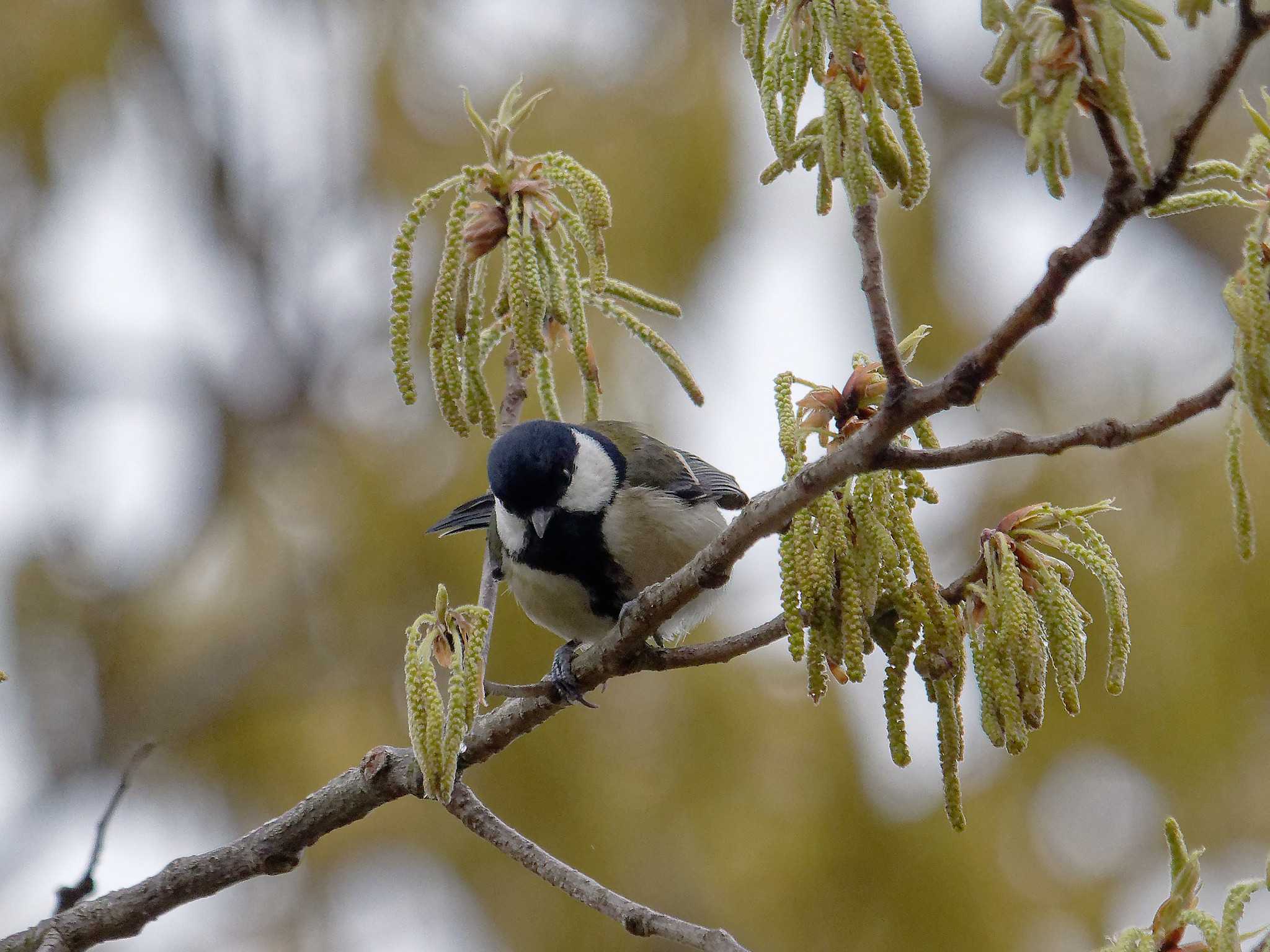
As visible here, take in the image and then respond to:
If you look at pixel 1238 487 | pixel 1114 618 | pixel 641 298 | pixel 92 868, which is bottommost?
pixel 92 868

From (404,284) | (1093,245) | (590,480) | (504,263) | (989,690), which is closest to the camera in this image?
(1093,245)

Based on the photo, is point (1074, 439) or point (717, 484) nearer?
point (1074, 439)

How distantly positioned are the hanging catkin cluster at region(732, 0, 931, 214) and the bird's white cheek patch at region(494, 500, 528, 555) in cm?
126

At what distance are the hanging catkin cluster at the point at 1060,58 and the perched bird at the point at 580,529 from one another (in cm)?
141

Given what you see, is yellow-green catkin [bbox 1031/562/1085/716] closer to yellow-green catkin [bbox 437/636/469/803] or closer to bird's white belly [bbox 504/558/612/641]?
yellow-green catkin [bbox 437/636/469/803]

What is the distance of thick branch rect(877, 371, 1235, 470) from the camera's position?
970mm

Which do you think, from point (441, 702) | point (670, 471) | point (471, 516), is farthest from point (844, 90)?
point (471, 516)

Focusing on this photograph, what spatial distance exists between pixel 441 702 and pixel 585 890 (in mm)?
365

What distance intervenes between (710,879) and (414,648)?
1.68m

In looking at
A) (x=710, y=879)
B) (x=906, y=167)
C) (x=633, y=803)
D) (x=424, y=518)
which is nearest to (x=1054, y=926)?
(x=710, y=879)

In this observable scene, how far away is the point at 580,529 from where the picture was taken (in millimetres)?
2281

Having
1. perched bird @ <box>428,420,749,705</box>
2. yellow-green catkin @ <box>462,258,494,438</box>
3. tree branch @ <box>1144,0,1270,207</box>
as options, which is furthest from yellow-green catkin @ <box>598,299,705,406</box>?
tree branch @ <box>1144,0,1270,207</box>

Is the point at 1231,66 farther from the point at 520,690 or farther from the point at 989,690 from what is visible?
the point at 520,690

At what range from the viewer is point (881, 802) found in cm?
273
